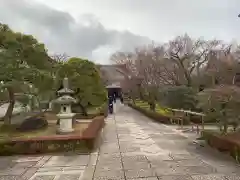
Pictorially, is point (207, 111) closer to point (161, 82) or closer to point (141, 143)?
point (141, 143)

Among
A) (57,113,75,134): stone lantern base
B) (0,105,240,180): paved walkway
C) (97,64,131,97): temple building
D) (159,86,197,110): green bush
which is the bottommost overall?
(0,105,240,180): paved walkway

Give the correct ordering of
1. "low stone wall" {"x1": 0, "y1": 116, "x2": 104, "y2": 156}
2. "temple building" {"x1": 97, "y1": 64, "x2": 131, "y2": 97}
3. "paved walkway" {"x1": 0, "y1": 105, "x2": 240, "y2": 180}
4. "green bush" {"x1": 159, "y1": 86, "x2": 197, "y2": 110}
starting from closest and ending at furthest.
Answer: "paved walkway" {"x1": 0, "y1": 105, "x2": 240, "y2": 180}, "low stone wall" {"x1": 0, "y1": 116, "x2": 104, "y2": 156}, "green bush" {"x1": 159, "y1": 86, "x2": 197, "y2": 110}, "temple building" {"x1": 97, "y1": 64, "x2": 131, "y2": 97}

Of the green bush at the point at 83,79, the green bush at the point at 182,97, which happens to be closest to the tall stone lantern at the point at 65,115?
the green bush at the point at 83,79

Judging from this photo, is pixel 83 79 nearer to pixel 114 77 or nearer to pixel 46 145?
pixel 46 145

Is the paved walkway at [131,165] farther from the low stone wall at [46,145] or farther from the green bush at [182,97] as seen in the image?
the green bush at [182,97]

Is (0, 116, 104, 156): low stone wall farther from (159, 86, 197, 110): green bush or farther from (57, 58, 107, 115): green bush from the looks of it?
(159, 86, 197, 110): green bush

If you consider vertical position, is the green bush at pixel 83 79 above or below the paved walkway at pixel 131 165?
above

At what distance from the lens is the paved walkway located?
721 cm

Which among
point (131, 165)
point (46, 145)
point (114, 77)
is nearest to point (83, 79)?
point (46, 145)

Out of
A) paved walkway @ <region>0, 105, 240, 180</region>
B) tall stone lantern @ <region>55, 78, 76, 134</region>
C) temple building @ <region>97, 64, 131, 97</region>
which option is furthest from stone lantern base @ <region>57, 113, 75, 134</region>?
temple building @ <region>97, 64, 131, 97</region>

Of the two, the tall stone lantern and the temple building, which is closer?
the tall stone lantern

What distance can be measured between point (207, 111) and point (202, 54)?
20037 mm

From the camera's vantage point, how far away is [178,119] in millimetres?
20109

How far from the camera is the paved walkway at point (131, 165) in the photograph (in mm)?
7211
